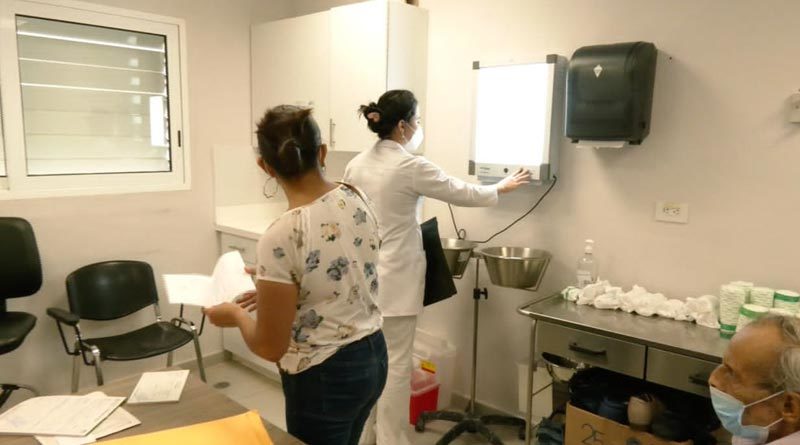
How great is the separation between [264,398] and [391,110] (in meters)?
1.82

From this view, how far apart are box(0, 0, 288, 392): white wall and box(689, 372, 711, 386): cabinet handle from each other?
276 cm

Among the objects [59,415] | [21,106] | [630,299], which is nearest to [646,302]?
[630,299]

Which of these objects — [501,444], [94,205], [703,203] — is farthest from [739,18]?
[94,205]

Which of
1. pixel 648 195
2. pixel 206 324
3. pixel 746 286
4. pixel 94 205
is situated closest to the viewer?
pixel 746 286

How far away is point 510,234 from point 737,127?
1065 mm

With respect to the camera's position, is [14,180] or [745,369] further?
[14,180]

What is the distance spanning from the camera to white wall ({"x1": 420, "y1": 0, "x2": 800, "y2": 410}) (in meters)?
2.09

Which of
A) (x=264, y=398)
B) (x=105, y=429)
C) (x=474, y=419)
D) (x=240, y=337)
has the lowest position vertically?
(x=264, y=398)

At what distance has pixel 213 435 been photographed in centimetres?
123

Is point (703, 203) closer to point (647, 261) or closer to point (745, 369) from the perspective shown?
point (647, 261)

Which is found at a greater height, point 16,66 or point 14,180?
point 16,66

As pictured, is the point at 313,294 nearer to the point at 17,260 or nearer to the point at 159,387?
the point at 159,387

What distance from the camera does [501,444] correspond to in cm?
265

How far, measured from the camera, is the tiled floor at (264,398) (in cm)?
280
